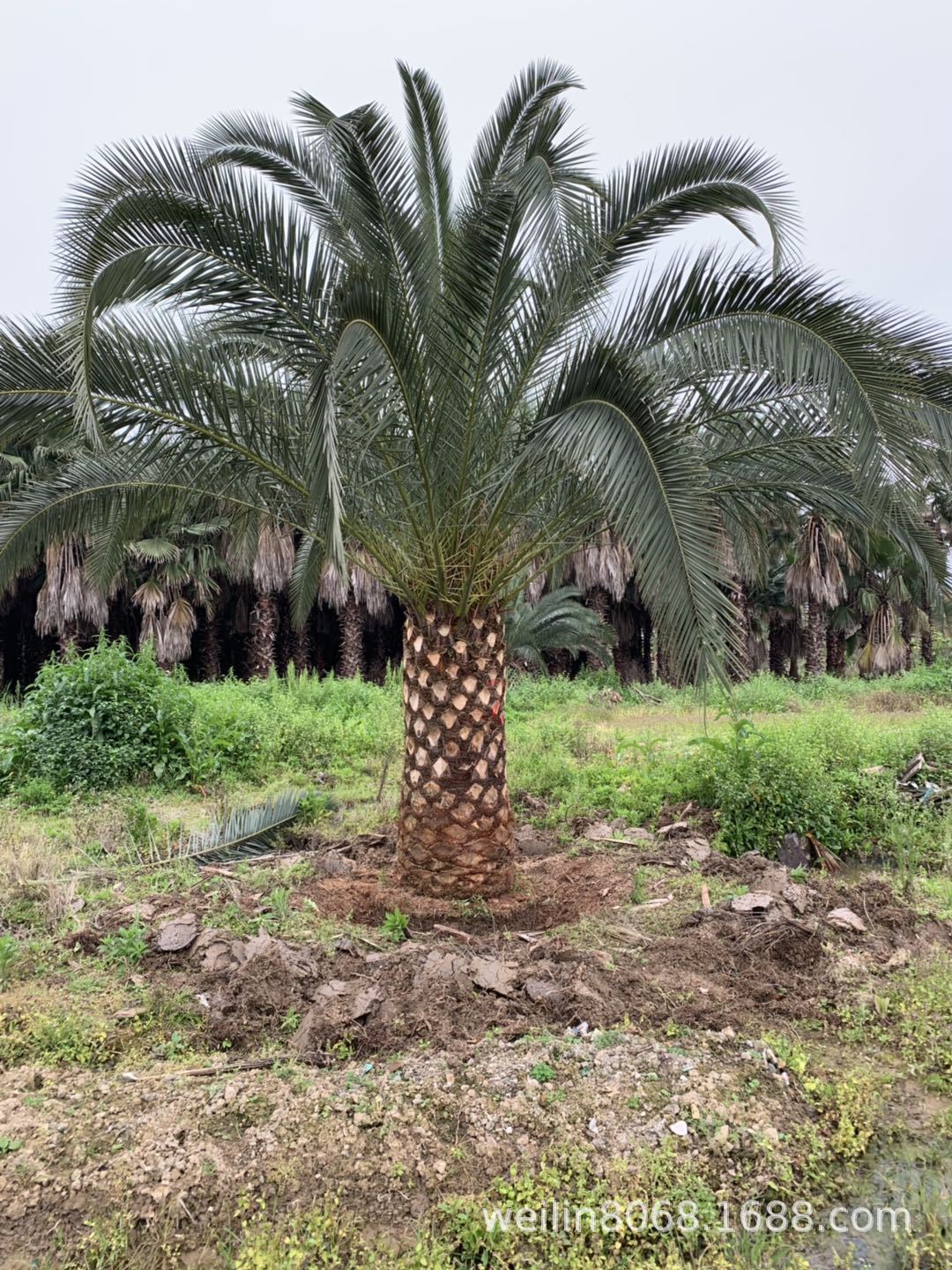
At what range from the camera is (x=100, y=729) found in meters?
10.0

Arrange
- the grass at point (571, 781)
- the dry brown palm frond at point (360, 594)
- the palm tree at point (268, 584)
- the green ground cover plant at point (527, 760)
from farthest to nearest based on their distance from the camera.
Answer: the dry brown palm frond at point (360, 594), the palm tree at point (268, 584), the green ground cover plant at point (527, 760), the grass at point (571, 781)

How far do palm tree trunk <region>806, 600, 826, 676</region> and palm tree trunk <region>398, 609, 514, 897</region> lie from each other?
67.6 ft

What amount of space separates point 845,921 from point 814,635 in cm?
2087

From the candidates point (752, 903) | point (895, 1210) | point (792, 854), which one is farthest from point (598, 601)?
point (895, 1210)

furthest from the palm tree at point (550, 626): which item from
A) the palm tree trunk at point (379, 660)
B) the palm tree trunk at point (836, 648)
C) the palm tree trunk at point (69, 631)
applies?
the palm tree trunk at point (836, 648)

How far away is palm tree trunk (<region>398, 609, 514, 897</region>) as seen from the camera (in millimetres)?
6117

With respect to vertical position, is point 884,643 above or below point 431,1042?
above

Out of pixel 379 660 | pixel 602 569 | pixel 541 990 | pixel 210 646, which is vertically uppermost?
pixel 602 569

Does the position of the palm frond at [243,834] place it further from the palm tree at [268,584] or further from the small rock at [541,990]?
the palm tree at [268,584]

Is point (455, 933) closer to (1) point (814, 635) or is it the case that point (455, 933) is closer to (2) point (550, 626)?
(2) point (550, 626)

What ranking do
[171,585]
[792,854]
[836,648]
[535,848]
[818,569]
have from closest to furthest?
1. [792,854]
2. [535,848]
3. [171,585]
4. [818,569]
5. [836,648]

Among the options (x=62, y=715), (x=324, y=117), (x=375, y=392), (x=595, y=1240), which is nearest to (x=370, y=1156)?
(x=595, y=1240)

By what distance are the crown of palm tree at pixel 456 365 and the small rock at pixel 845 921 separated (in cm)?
240

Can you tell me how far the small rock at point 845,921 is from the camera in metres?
5.30
